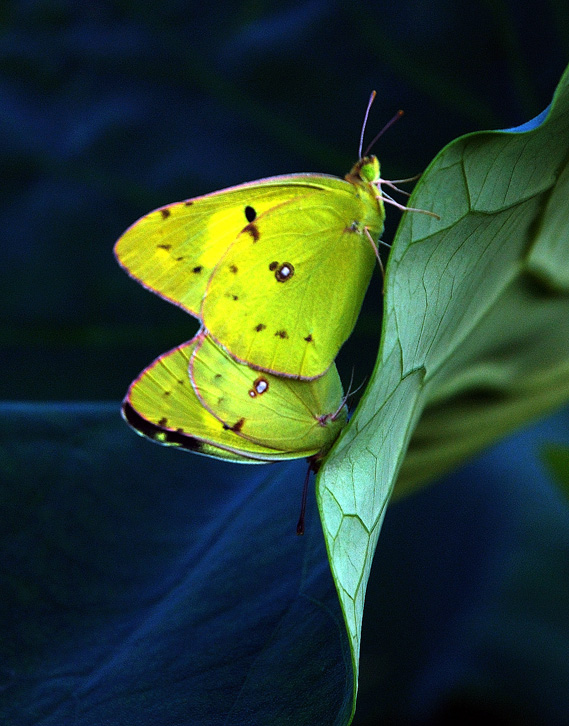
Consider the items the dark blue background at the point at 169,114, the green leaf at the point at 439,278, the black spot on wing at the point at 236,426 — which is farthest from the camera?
the dark blue background at the point at 169,114

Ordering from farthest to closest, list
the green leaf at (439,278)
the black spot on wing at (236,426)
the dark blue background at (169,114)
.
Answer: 1. the dark blue background at (169,114)
2. the black spot on wing at (236,426)
3. the green leaf at (439,278)

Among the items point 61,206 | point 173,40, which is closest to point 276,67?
point 173,40

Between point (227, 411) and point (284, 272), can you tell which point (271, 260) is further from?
point (227, 411)

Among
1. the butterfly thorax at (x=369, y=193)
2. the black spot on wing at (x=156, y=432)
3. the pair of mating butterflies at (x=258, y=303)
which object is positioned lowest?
the black spot on wing at (x=156, y=432)

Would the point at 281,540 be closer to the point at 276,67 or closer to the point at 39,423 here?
the point at 39,423

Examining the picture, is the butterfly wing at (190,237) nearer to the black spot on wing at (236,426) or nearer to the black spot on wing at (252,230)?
the black spot on wing at (252,230)

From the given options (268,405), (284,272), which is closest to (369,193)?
(284,272)

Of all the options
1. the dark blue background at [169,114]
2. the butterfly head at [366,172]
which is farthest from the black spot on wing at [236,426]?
the dark blue background at [169,114]

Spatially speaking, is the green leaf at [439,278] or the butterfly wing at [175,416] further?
the butterfly wing at [175,416]
